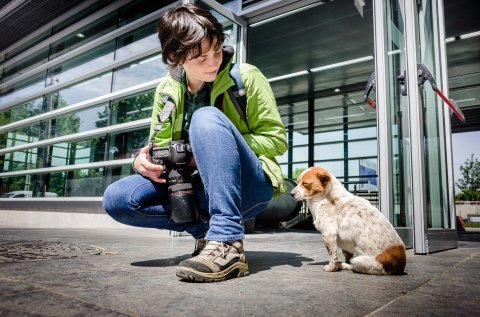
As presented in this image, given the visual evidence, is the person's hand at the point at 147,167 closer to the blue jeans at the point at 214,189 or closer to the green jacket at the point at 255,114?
the blue jeans at the point at 214,189

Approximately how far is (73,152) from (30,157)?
5.55 ft

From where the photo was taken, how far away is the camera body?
154 centimetres

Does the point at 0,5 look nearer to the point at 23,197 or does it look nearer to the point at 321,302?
the point at 23,197

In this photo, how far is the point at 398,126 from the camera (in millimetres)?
3039

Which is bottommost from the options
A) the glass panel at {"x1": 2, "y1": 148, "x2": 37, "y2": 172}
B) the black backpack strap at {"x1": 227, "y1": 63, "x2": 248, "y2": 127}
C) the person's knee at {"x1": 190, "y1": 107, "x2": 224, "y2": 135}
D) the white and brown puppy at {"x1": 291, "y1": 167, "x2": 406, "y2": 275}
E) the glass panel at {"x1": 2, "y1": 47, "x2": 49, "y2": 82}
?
the white and brown puppy at {"x1": 291, "y1": 167, "x2": 406, "y2": 275}

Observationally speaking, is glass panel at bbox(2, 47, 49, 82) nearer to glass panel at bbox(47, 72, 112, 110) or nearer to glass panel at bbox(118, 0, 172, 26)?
glass panel at bbox(47, 72, 112, 110)

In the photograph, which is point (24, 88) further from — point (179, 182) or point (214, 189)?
point (214, 189)

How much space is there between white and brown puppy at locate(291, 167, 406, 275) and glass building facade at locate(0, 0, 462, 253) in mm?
1102

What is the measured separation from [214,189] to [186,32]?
2.40 feet

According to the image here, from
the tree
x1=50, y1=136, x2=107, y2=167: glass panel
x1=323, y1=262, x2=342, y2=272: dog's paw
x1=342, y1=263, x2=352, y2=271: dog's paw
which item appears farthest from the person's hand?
the tree

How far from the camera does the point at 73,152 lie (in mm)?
5805

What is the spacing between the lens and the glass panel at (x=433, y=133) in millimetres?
3030

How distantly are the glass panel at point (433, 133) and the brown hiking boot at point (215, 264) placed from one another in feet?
6.84

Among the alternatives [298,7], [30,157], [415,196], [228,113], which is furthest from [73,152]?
[415,196]
